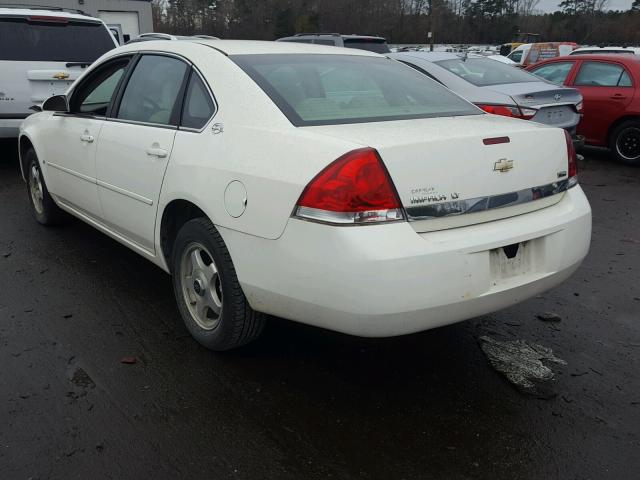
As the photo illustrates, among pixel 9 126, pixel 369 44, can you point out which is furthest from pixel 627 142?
Answer: pixel 9 126

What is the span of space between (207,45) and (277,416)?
2.10 meters

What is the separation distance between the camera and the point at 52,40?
25.4 ft

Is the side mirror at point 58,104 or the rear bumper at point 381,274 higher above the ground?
the side mirror at point 58,104

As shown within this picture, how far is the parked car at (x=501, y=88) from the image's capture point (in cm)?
746

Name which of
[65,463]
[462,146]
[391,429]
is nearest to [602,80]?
[462,146]

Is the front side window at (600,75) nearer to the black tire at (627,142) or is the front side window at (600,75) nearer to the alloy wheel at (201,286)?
the black tire at (627,142)

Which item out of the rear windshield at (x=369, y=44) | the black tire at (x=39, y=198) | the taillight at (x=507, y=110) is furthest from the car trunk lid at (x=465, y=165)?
the rear windshield at (x=369, y=44)

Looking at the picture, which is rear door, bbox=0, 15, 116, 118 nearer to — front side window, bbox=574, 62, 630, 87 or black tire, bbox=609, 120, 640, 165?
front side window, bbox=574, 62, 630, 87

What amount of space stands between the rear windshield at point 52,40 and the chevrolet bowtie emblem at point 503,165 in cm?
669

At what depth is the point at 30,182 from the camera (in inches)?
225

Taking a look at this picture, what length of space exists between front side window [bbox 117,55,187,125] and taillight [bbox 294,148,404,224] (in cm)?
128

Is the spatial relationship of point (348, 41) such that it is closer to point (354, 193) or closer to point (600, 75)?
point (600, 75)

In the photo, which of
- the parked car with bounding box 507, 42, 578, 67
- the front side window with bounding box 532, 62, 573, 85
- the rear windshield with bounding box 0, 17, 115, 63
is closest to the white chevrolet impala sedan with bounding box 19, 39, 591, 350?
the rear windshield with bounding box 0, 17, 115, 63

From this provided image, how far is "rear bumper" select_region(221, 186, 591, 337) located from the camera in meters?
2.47
